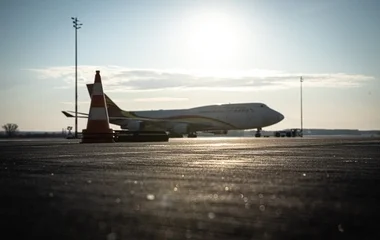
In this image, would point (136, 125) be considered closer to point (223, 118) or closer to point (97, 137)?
point (223, 118)

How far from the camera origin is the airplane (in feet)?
236

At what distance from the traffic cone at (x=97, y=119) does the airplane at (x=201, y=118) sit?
132 ft

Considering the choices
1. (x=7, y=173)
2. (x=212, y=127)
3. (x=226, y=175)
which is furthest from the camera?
(x=212, y=127)

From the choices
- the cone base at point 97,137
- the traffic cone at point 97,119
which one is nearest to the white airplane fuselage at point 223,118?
the cone base at point 97,137

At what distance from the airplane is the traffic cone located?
40.2 m

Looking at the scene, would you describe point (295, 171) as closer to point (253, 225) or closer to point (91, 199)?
point (91, 199)

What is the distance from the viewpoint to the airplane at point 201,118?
71812mm

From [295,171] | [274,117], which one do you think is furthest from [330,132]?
[295,171]

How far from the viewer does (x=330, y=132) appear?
194375mm

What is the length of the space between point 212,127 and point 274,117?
8445mm

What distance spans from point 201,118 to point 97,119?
144 feet

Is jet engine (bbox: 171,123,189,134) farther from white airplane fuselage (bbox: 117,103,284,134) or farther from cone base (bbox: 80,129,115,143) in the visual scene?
cone base (bbox: 80,129,115,143)

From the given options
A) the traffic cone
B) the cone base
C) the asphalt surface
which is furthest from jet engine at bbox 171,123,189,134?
the asphalt surface

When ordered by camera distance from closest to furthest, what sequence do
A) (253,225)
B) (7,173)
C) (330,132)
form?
(253,225) < (7,173) < (330,132)
